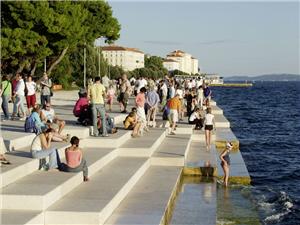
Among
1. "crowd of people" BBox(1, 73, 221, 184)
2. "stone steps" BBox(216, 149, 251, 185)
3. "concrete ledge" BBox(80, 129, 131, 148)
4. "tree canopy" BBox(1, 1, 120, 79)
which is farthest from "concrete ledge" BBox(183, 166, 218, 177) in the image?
"tree canopy" BBox(1, 1, 120, 79)

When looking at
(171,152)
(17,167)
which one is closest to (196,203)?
(17,167)

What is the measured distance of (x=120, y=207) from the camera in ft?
30.9

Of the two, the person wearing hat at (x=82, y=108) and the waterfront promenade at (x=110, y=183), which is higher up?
the person wearing hat at (x=82, y=108)

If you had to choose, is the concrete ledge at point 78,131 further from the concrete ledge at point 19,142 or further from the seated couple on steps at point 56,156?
the seated couple on steps at point 56,156

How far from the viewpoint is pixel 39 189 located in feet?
28.3

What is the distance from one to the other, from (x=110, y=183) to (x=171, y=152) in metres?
4.88

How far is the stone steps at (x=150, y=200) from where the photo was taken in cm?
868

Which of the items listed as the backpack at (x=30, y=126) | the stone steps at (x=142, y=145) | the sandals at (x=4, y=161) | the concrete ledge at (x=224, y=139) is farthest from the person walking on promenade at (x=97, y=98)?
the concrete ledge at (x=224, y=139)

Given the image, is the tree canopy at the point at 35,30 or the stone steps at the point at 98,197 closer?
the stone steps at the point at 98,197

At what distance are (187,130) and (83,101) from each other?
587 cm

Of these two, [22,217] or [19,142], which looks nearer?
[22,217]

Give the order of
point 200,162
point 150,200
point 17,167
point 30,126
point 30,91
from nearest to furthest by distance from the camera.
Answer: point 17,167 → point 150,200 → point 30,126 → point 200,162 → point 30,91

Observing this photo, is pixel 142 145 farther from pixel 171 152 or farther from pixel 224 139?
pixel 224 139

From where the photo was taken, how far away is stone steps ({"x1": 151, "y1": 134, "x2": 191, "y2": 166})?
13.9 m
